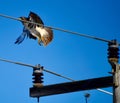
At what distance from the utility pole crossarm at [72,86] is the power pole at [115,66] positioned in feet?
0.86

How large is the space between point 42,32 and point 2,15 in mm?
2260

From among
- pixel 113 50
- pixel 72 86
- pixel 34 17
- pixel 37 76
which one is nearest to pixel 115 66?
pixel 113 50

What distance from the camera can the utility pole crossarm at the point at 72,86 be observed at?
10.2 metres

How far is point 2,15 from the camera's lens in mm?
10508

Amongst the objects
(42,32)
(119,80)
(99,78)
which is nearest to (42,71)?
(42,32)

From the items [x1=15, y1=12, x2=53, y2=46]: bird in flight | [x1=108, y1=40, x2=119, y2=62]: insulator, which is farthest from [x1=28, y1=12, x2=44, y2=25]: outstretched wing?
[x1=108, y1=40, x2=119, y2=62]: insulator

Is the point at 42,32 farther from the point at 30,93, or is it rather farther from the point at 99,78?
the point at 99,78

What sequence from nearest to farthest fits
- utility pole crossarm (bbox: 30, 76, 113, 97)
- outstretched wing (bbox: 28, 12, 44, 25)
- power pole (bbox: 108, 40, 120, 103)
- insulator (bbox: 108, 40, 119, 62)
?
power pole (bbox: 108, 40, 120, 103) → insulator (bbox: 108, 40, 119, 62) → utility pole crossarm (bbox: 30, 76, 113, 97) → outstretched wing (bbox: 28, 12, 44, 25)

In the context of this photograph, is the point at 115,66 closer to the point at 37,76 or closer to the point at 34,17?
the point at 37,76

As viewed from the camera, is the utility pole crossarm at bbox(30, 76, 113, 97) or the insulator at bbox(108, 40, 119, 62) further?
the utility pole crossarm at bbox(30, 76, 113, 97)

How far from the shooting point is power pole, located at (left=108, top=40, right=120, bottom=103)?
376 inches

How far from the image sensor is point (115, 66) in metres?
9.79

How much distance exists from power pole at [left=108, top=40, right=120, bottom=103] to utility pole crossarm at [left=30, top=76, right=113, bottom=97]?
261 mm

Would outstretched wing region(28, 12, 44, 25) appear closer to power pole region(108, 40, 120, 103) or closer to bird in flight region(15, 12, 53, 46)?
bird in flight region(15, 12, 53, 46)
